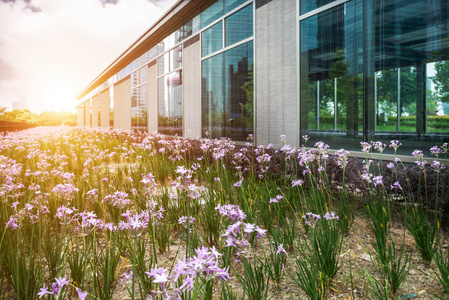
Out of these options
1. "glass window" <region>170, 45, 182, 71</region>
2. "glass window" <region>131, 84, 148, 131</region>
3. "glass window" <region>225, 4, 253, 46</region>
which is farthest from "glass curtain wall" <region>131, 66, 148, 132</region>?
"glass window" <region>225, 4, 253, 46</region>

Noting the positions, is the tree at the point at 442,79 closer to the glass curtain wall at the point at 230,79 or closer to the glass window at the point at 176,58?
the glass curtain wall at the point at 230,79

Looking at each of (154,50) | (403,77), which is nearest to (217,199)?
(403,77)

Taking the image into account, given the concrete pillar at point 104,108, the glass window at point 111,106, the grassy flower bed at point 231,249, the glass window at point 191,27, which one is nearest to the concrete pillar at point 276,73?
the grassy flower bed at point 231,249

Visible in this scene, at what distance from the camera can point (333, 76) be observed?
476cm

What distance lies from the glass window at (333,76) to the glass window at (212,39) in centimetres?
315

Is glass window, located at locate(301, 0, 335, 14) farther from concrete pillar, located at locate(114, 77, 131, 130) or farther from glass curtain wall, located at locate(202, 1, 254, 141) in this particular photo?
concrete pillar, located at locate(114, 77, 131, 130)

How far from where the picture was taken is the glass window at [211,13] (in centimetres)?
796

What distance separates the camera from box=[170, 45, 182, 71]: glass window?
33.6 feet

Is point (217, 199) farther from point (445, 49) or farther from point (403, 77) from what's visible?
point (445, 49)

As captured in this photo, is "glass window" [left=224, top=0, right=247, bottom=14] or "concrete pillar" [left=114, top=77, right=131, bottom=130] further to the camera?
"concrete pillar" [left=114, top=77, right=131, bottom=130]

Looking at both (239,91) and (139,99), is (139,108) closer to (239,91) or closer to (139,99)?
(139,99)

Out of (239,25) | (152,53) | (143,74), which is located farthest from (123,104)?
(239,25)

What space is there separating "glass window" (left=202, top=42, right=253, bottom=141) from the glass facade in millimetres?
1773

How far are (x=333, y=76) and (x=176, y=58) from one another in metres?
7.14
